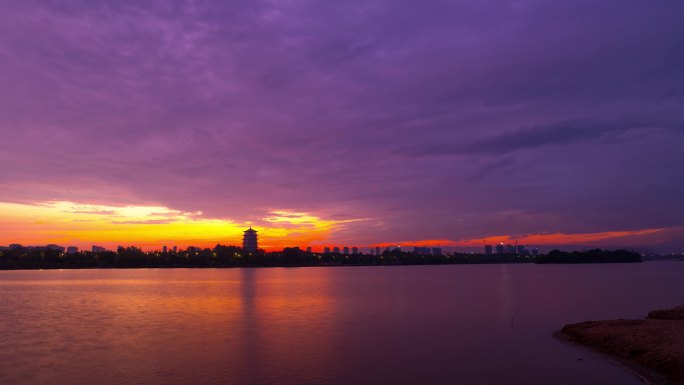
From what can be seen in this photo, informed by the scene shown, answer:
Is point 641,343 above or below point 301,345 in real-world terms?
above

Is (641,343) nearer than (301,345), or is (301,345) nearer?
(641,343)

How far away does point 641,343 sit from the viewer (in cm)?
3516

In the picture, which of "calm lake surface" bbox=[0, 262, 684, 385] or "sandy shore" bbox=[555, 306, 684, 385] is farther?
"calm lake surface" bbox=[0, 262, 684, 385]

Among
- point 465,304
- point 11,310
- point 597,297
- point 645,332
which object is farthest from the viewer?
point 597,297

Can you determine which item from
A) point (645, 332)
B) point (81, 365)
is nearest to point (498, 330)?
point (645, 332)

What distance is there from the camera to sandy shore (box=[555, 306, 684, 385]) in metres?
29.0

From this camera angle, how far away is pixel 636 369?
101ft

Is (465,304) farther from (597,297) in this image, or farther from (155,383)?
(155,383)

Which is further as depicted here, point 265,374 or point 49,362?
point 49,362

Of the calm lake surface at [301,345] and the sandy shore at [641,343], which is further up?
the sandy shore at [641,343]

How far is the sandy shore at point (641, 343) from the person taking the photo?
1144 inches

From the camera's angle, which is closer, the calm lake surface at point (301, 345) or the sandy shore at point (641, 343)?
the sandy shore at point (641, 343)

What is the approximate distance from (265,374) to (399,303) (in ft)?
170

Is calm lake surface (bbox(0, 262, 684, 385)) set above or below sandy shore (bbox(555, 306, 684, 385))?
below
